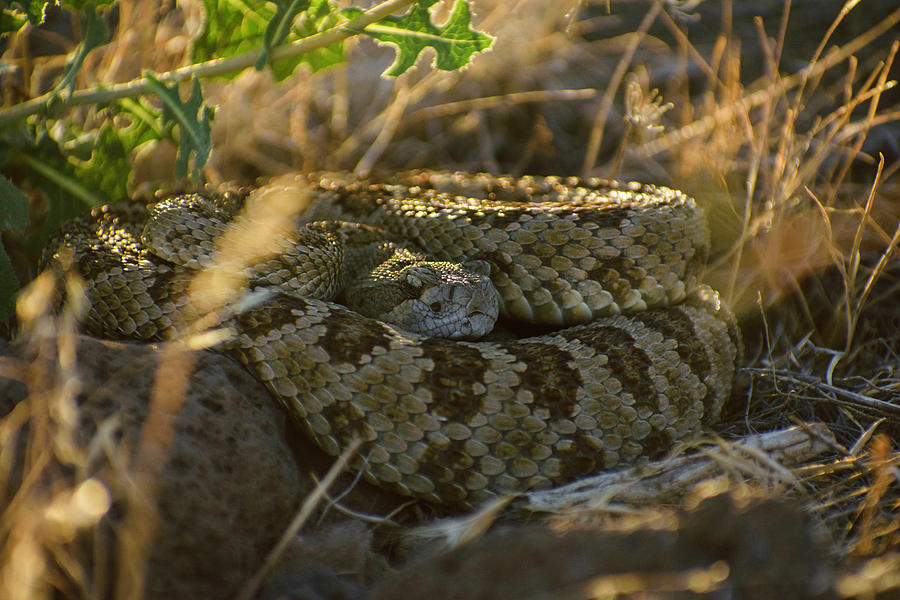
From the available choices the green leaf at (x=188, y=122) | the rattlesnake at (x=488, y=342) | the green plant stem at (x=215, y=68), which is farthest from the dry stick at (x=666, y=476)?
the green plant stem at (x=215, y=68)

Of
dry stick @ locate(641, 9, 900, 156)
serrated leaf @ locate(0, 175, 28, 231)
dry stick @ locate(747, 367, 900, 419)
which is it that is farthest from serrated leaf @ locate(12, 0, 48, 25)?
dry stick @ locate(747, 367, 900, 419)

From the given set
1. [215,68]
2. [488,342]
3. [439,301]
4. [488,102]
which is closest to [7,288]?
[215,68]

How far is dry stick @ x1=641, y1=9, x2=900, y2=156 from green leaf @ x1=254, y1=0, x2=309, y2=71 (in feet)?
8.78

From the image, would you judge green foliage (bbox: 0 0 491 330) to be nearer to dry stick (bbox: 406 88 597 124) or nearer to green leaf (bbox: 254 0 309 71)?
green leaf (bbox: 254 0 309 71)

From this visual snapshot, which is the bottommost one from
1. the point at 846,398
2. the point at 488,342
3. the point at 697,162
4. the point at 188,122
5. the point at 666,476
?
the point at 846,398

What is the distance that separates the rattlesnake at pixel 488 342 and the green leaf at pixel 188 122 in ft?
1.01

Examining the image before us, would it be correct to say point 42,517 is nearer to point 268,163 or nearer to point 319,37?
point 319,37

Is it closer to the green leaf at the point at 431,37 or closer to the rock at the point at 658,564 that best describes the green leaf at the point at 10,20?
the green leaf at the point at 431,37

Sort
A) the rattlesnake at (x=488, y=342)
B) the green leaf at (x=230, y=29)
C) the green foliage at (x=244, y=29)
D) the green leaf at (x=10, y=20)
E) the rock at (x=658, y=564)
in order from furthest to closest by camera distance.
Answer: the green leaf at (x=230, y=29), the green foliage at (x=244, y=29), the green leaf at (x=10, y=20), the rattlesnake at (x=488, y=342), the rock at (x=658, y=564)

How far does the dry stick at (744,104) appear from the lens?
14.4 feet

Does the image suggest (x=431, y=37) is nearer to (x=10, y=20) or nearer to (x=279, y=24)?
(x=279, y=24)

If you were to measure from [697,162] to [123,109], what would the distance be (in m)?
3.74

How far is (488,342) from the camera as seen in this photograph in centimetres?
345

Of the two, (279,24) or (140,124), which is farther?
(140,124)
